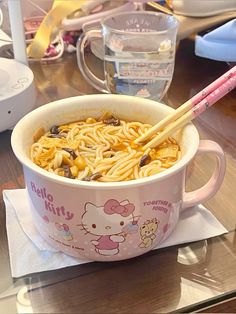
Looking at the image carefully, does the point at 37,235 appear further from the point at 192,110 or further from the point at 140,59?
the point at 140,59

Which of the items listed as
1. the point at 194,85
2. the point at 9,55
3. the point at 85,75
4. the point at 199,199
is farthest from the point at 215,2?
the point at 199,199

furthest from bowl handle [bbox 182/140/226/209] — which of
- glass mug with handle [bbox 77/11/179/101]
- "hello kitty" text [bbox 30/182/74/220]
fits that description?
glass mug with handle [bbox 77/11/179/101]

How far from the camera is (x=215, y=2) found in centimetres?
88

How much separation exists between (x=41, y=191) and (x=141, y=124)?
0.15m

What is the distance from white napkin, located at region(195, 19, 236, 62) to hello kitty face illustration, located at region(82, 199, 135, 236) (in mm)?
460

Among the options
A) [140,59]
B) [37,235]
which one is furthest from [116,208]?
[140,59]

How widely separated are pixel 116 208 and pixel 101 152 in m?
0.09

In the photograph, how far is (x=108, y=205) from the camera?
1.51 feet

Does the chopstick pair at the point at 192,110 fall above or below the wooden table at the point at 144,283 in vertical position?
above

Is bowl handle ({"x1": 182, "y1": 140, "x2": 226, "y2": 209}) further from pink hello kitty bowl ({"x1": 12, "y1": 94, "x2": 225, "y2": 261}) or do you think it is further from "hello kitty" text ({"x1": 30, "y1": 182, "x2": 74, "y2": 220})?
"hello kitty" text ({"x1": 30, "y1": 182, "x2": 74, "y2": 220})

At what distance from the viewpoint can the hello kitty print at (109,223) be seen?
461mm

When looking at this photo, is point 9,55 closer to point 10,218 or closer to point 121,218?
point 10,218

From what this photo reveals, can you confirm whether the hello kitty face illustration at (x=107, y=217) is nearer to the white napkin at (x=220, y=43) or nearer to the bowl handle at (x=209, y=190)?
the bowl handle at (x=209, y=190)

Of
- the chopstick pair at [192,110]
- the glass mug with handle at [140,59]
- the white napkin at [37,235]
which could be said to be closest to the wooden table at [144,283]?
the white napkin at [37,235]
